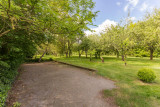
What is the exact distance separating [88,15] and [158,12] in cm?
2035

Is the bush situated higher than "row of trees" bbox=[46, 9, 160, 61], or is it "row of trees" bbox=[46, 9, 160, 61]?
"row of trees" bbox=[46, 9, 160, 61]

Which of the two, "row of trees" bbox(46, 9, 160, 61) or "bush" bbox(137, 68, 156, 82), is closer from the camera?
"bush" bbox(137, 68, 156, 82)

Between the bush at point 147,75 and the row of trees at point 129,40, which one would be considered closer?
the bush at point 147,75

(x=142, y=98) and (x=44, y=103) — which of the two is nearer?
(x=44, y=103)

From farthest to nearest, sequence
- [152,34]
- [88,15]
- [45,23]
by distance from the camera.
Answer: [152,34], [88,15], [45,23]

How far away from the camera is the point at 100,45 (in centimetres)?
1664

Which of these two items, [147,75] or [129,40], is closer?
[147,75]

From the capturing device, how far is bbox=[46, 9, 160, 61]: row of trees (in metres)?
9.18

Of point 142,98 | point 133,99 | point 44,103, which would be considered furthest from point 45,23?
point 142,98

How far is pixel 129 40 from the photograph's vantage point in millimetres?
9906

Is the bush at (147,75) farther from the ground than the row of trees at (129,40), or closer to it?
closer to it

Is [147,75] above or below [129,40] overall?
below

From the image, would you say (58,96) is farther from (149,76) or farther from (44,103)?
(149,76)

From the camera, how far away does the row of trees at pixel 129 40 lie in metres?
9.18
